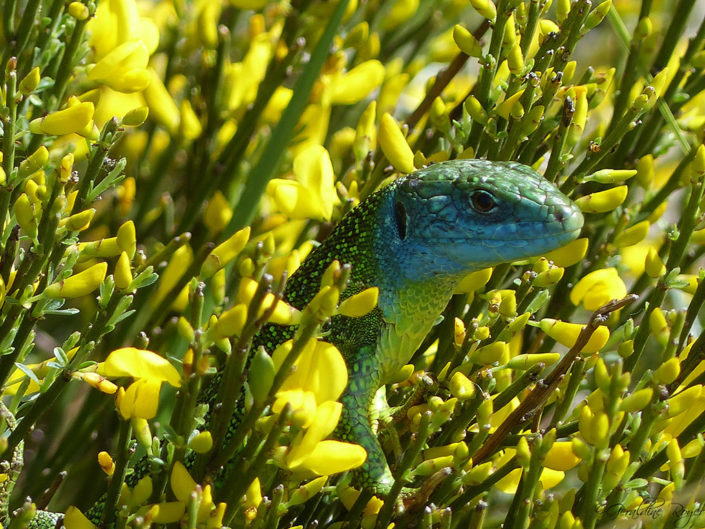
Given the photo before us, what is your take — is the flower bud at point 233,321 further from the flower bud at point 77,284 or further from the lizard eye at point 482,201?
Result: the lizard eye at point 482,201

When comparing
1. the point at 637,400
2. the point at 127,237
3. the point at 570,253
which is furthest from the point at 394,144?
the point at 637,400

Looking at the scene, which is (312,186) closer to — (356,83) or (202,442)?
(356,83)

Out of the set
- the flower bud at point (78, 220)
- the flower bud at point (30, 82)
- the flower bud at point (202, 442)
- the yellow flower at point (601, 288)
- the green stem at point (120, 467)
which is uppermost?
the flower bud at point (30, 82)

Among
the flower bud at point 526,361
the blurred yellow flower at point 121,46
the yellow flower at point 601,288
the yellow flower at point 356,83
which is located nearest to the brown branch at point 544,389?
the flower bud at point 526,361

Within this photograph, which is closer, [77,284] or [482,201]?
[77,284]

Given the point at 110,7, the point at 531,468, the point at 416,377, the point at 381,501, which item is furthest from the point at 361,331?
the point at 110,7

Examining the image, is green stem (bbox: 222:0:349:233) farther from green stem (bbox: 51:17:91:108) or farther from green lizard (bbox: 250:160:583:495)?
green stem (bbox: 51:17:91:108)
